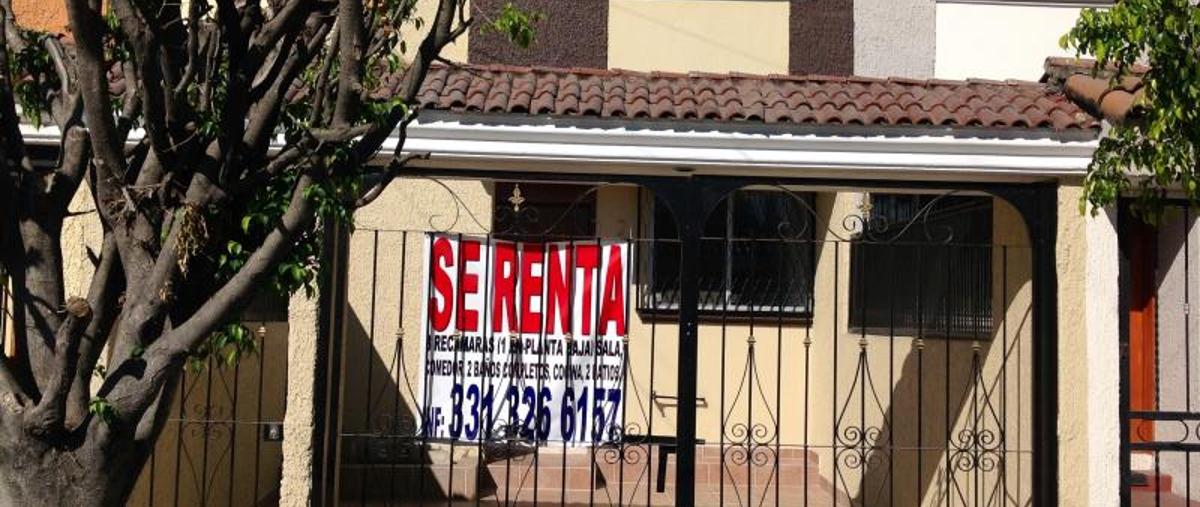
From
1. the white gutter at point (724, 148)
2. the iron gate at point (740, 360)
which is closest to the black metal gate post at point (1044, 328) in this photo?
the iron gate at point (740, 360)

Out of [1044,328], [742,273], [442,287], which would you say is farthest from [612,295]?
[742,273]

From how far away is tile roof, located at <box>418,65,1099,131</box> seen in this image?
23.4 feet

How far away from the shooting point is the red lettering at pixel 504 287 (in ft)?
25.2

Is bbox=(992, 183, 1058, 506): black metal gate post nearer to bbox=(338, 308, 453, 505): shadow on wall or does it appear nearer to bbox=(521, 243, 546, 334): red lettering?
bbox=(521, 243, 546, 334): red lettering

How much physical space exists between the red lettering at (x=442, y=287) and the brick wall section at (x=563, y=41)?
360cm

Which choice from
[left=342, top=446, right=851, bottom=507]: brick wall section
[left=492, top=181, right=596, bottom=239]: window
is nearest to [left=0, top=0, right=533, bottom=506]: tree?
[left=342, top=446, right=851, bottom=507]: brick wall section

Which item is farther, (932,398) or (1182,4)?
(932,398)

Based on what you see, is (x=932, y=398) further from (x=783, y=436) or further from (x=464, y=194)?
(x=464, y=194)

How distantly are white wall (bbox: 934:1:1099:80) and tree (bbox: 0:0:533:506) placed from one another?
6453mm

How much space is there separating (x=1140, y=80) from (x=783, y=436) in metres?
5.62

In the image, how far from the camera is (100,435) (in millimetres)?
4004

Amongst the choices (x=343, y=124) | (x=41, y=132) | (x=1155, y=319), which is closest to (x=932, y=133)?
(x=1155, y=319)

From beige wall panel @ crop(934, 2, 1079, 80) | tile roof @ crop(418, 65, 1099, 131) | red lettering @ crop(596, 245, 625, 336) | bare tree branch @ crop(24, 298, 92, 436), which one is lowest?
bare tree branch @ crop(24, 298, 92, 436)

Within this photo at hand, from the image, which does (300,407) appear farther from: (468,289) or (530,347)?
(530,347)
